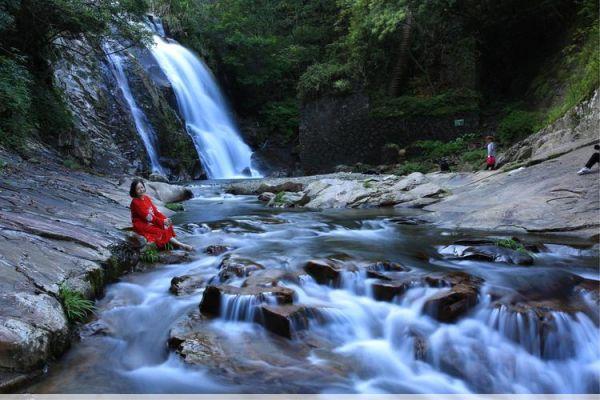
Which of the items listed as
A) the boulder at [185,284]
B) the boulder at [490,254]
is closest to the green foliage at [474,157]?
the boulder at [490,254]

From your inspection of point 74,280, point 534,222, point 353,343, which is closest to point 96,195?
point 74,280

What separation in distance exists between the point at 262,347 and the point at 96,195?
6.88 meters

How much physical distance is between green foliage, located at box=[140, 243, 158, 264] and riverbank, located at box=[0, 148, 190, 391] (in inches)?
4.7

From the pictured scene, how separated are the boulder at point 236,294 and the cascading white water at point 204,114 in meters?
18.4

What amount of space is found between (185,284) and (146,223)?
170cm

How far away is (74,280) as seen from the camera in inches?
179

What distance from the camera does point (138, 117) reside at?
64.6 ft

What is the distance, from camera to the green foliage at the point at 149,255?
6215 millimetres

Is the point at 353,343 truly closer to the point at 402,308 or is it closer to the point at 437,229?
the point at 402,308

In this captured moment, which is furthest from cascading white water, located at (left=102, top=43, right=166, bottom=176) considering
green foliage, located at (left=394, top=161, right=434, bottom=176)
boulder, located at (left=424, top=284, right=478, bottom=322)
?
boulder, located at (left=424, top=284, right=478, bottom=322)

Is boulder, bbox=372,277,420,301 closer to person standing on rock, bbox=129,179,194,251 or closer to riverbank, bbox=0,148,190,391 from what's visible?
riverbank, bbox=0,148,190,391

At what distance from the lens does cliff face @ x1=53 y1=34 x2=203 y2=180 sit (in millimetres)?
15758

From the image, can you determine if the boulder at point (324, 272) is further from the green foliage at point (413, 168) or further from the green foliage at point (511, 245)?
the green foliage at point (413, 168)

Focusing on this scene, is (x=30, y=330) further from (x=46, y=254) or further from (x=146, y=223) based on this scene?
(x=146, y=223)
